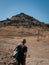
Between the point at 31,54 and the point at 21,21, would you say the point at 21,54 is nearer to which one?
the point at 31,54

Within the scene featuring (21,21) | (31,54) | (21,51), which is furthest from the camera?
(21,21)

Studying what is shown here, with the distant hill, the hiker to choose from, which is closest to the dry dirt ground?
the hiker

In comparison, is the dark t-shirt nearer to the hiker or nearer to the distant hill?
the hiker

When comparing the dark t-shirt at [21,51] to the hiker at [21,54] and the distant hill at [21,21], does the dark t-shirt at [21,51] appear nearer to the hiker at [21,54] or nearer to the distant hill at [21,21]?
the hiker at [21,54]

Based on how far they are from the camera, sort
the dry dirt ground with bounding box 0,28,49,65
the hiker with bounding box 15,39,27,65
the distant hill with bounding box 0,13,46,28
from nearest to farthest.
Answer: the hiker with bounding box 15,39,27,65
the dry dirt ground with bounding box 0,28,49,65
the distant hill with bounding box 0,13,46,28

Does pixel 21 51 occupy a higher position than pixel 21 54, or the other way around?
pixel 21 51

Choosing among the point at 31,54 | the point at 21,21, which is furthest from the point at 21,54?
the point at 21,21

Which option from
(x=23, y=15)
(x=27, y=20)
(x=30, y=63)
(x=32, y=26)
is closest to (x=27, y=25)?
(x=32, y=26)

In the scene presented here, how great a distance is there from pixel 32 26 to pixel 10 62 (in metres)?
66.5

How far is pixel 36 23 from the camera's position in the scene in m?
87.4

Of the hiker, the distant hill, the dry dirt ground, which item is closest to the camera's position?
the hiker

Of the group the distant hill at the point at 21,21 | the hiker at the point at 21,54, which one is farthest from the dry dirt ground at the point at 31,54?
the distant hill at the point at 21,21

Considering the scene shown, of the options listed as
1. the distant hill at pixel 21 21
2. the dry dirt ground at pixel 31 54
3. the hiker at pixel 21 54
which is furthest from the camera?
the distant hill at pixel 21 21

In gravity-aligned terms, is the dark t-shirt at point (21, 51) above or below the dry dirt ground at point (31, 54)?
above
